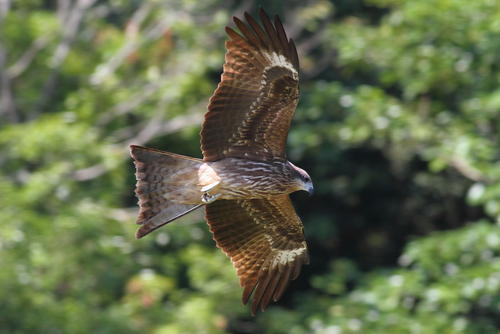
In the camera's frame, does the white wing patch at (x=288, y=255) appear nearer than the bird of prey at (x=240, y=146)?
No

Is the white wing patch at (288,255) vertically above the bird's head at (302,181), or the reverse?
the bird's head at (302,181)

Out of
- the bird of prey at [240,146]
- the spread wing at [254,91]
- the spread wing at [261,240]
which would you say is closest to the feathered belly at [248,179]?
the bird of prey at [240,146]

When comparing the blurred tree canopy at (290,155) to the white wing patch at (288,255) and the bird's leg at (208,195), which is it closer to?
the white wing patch at (288,255)

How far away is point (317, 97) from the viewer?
9.61 m

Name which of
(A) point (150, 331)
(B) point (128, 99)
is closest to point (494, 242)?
(A) point (150, 331)

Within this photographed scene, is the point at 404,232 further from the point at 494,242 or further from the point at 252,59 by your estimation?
the point at 252,59

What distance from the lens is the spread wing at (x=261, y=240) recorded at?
6.30m

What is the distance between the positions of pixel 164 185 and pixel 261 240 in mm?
887

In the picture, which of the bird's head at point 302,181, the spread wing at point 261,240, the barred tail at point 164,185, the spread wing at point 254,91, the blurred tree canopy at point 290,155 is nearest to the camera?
the spread wing at point 254,91

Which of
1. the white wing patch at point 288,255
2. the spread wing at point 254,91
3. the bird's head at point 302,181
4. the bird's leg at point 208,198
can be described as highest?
the spread wing at point 254,91

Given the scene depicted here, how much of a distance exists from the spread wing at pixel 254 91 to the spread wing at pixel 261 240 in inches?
20.4

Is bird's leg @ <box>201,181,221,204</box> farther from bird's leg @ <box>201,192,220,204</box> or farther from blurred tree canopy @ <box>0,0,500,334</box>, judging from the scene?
blurred tree canopy @ <box>0,0,500,334</box>

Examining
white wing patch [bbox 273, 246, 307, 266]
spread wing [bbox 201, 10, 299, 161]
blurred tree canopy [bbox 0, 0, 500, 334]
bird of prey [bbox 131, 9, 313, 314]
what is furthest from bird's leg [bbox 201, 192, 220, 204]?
blurred tree canopy [bbox 0, 0, 500, 334]

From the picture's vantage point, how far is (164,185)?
5.87m
